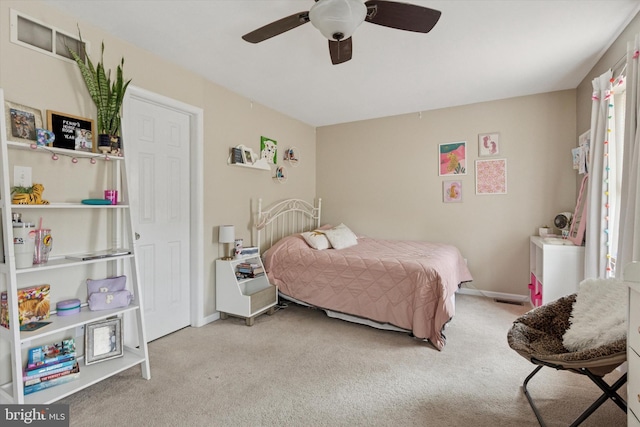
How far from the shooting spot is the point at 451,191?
160 inches

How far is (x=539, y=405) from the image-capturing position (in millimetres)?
1804

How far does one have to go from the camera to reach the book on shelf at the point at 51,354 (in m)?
1.82

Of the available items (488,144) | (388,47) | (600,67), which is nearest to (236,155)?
(388,47)

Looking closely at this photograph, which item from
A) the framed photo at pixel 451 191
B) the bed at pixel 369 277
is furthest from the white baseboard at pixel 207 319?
the framed photo at pixel 451 191

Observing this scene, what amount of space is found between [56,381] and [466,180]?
172 inches

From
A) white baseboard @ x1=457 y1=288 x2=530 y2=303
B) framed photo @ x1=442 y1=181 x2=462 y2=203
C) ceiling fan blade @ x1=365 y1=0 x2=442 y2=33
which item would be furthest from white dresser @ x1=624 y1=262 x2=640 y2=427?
framed photo @ x1=442 y1=181 x2=462 y2=203

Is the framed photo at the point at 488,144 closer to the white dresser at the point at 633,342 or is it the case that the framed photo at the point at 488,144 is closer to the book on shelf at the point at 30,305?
the white dresser at the point at 633,342

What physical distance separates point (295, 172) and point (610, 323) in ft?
12.3

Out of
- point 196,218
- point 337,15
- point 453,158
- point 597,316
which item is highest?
point 337,15

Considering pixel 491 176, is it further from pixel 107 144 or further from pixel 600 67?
pixel 107 144

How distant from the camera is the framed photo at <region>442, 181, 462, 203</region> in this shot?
403 cm

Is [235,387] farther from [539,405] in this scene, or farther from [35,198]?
[539,405]

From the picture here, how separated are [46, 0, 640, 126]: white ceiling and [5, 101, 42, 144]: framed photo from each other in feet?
2.48

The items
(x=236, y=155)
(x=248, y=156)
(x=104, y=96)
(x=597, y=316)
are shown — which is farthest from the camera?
(x=248, y=156)
